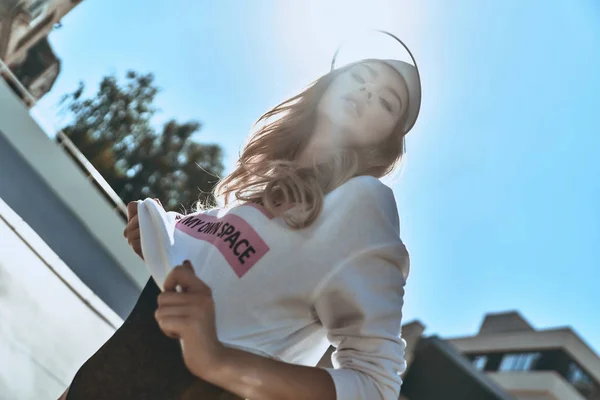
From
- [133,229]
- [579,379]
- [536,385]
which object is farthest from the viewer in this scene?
[536,385]

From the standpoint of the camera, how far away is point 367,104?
1.03m

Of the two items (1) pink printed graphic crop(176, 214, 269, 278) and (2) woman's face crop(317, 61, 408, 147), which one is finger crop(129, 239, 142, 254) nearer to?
(1) pink printed graphic crop(176, 214, 269, 278)

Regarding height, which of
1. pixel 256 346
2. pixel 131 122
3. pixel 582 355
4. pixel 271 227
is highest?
pixel 131 122

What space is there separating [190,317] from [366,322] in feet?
0.71

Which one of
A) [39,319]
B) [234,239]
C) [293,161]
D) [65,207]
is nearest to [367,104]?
[293,161]

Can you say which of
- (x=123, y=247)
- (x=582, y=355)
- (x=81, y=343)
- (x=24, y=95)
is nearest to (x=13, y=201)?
(x=123, y=247)

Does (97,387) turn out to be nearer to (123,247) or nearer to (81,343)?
(81,343)

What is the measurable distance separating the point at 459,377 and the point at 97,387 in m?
10.9

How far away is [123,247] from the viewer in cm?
507

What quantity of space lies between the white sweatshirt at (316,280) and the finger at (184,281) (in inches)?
4.3

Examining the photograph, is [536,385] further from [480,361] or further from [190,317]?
[190,317]

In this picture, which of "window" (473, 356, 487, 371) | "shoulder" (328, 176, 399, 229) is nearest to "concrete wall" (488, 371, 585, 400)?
"window" (473, 356, 487, 371)

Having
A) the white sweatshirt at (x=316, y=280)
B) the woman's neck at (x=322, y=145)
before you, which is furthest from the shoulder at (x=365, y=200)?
the woman's neck at (x=322, y=145)

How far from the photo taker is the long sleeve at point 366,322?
793 millimetres
